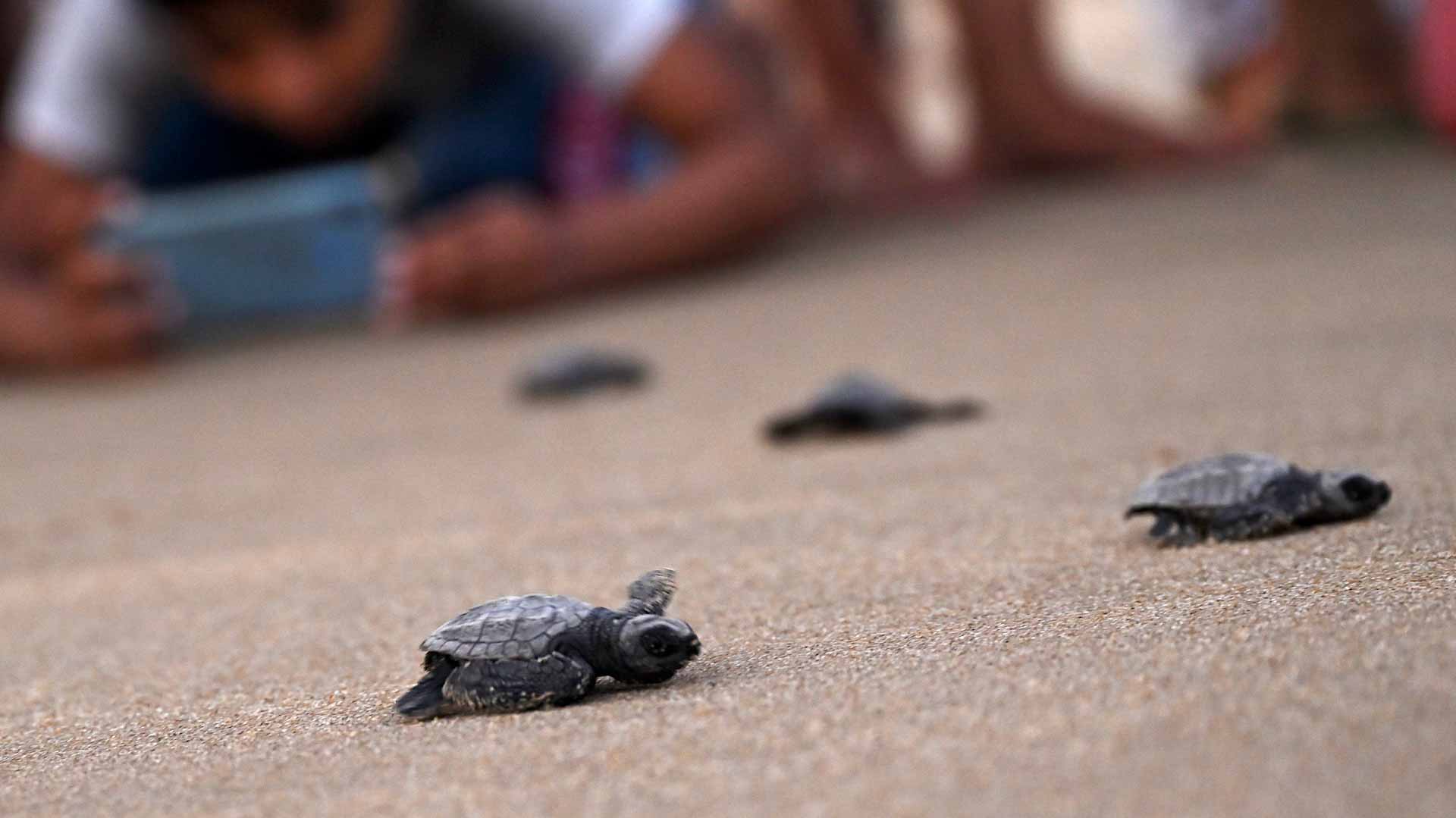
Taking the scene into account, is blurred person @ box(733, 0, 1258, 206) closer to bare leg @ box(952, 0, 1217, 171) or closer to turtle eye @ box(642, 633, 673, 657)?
bare leg @ box(952, 0, 1217, 171)

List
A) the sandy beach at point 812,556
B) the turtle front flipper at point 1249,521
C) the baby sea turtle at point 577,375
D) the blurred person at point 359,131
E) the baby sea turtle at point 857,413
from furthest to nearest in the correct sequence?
1. the blurred person at point 359,131
2. the baby sea turtle at point 577,375
3. the baby sea turtle at point 857,413
4. the turtle front flipper at point 1249,521
5. the sandy beach at point 812,556

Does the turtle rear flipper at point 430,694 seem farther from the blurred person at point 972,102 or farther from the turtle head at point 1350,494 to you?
the blurred person at point 972,102

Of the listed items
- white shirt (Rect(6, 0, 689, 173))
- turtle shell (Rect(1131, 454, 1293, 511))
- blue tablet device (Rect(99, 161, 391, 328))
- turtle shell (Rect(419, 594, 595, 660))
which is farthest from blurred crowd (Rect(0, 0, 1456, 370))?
turtle shell (Rect(419, 594, 595, 660))

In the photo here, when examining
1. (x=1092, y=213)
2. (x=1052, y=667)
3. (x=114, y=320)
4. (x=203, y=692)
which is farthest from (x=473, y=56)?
(x=1052, y=667)

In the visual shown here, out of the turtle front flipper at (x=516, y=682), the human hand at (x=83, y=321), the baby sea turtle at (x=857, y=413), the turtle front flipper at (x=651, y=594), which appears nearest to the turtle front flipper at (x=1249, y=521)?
the turtle front flipper at (x=651, y=594)

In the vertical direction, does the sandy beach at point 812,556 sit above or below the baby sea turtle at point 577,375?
below

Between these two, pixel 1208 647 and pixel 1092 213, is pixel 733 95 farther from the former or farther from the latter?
pixel 1208 647
